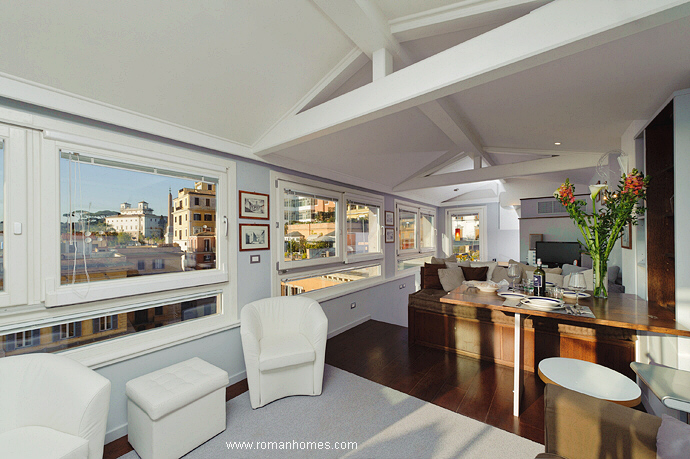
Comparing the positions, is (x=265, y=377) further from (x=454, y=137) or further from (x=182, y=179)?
(x=454, y=137)

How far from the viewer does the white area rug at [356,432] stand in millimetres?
1861

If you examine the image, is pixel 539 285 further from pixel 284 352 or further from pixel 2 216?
pixel 2 216

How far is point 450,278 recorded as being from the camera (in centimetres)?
402

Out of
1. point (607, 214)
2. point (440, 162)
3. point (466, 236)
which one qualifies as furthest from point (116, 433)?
point (466, 236)

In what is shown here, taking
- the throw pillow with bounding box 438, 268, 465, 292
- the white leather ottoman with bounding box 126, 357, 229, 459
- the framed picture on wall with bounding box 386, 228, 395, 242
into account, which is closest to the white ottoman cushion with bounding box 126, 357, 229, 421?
the white leather ottoman with bounding box 126, 357, 229, 459

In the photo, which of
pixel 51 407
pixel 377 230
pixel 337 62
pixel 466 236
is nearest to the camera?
pixel 51 407

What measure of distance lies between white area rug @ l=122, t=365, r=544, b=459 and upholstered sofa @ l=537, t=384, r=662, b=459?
0.76m

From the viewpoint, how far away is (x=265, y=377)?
233 centimetres

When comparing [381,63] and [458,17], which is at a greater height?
[458,17]

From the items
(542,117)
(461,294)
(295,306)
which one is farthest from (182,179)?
(542,117)

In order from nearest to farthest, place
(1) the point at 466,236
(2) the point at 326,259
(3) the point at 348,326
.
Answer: (2) the point at 326,259 → (3) the point at 348,326 → (1) the point at 466,236

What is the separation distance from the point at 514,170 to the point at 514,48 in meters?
2.88

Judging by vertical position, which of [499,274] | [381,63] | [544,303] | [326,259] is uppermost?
[381,63]

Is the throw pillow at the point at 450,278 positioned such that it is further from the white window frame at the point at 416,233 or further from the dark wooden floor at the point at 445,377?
the white window frame at the point at 416,233
